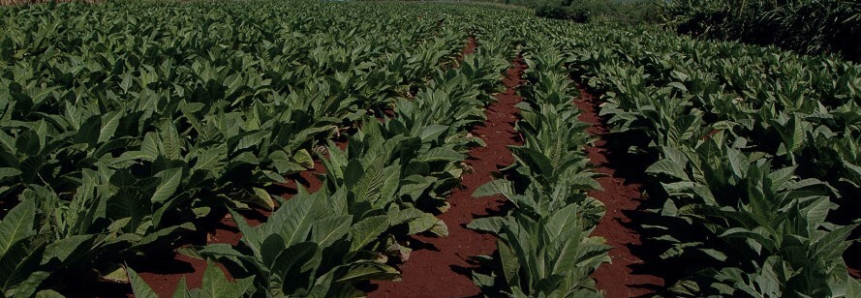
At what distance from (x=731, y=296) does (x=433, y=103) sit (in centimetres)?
371

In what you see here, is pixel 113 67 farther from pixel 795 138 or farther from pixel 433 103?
pixel 795 138

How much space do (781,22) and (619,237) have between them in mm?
22962

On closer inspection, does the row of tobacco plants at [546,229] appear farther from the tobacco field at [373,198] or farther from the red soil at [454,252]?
the red soil at [454,252]

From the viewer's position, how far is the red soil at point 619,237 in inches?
148

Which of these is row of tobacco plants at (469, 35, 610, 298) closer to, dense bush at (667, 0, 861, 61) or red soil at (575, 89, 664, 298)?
red soil at (575, 89, 664, 298)

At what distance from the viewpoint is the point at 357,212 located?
133 inches

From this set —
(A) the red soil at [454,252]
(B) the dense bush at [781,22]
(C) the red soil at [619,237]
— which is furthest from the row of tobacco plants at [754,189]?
(B) the dense bush at [781,22]

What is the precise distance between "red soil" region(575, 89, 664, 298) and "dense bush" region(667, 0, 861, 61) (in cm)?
1552

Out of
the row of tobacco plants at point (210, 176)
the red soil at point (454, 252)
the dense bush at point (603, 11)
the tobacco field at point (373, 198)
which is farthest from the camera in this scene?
the dense bush at point (603, 11)

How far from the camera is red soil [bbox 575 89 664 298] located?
3.75 meters

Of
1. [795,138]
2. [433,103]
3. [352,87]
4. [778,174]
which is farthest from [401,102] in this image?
[795,138]

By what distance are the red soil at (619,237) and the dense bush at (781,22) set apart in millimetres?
15523

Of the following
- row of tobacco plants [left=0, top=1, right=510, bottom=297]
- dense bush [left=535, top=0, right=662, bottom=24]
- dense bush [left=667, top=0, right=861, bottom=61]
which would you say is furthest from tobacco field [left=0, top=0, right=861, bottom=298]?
dense bush [left=535, top=0, right=662, bottom=24]

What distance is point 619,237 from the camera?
15.0 feet
